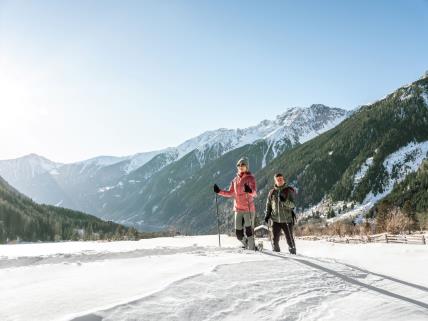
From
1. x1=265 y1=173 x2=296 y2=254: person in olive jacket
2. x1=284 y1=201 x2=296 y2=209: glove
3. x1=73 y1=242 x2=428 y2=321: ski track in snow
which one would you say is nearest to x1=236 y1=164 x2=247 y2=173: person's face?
x1=265 y1=173 x2=296 y2=254: person in olive jacket

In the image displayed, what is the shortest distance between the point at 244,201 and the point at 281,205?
3.55ft

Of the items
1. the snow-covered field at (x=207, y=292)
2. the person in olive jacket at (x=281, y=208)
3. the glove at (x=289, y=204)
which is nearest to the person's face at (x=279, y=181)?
the person in olive jacket at (x=281, y=208)

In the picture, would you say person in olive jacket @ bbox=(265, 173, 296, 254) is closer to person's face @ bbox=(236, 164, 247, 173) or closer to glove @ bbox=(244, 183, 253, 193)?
person's face @ bbox=(236, 164, 247, 173)

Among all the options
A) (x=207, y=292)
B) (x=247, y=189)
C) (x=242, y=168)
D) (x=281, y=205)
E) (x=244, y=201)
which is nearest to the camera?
(x=207, y=292)

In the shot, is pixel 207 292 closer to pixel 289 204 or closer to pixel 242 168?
pixel 242 168

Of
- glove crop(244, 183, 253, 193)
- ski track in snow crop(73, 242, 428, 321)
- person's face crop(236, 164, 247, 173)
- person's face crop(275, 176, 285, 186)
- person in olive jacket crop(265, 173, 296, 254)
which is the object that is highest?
person's face crop(236, 164, 247, 173)

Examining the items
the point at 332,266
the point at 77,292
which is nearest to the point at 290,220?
the point at 332,266

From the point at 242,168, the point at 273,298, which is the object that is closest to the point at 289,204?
the point at 242,168

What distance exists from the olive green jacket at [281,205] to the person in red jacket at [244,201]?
745mm

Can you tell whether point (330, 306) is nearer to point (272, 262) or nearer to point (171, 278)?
point (171, 278)

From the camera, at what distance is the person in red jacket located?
1081cm

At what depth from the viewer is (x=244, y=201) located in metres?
11.0

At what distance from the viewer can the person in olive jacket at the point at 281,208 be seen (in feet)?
37.4

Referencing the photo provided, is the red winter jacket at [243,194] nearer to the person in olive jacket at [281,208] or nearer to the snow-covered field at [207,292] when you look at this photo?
the person in olive jacket at [281,208]
